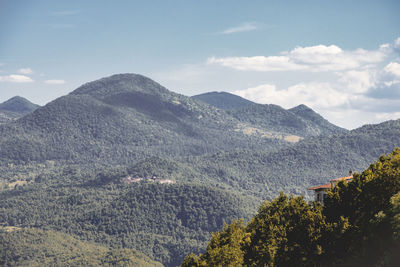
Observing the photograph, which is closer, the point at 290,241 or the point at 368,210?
the point at 368,210

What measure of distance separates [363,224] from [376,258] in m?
5.55

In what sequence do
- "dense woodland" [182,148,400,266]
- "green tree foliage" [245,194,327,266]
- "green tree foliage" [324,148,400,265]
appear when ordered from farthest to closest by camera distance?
"green tree foliage" [245,194,327,266] < "dense woodland" [182,148,400,266] < "green tree foliage" [324,148,400,265]

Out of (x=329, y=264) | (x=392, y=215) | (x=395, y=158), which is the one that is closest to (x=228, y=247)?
(x=329, y=264)

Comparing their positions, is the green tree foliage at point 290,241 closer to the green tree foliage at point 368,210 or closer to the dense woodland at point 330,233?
the dense woodland at point 330,233

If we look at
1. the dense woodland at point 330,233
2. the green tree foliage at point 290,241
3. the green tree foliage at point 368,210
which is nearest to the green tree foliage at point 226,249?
the dense woodland at point 330,233

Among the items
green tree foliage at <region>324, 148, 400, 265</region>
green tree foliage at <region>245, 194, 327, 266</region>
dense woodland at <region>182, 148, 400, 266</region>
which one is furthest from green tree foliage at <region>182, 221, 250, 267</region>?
green tree foliage at <region>324, 148, 400, 265</region>

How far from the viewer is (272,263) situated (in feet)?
323

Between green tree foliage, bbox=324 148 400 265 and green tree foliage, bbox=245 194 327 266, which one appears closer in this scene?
green tree foliage, bbox=324 148 400 265

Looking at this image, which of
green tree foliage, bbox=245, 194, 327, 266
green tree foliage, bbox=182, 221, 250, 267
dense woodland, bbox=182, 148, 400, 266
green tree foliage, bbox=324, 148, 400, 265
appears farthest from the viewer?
green tree foliage, bbox=245, 194, 327, 266

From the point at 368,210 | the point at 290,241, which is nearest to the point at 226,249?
the point at 290,241

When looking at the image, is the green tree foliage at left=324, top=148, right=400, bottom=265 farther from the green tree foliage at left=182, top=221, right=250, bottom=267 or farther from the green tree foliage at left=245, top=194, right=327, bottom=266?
the green tree foliage at left=182, top=221, right=250, bottom=267

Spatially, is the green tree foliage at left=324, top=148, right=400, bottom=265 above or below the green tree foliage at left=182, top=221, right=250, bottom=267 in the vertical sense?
above

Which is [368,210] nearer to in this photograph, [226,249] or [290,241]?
[290,241]

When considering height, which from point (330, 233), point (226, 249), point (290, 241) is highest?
point (330, 233)
